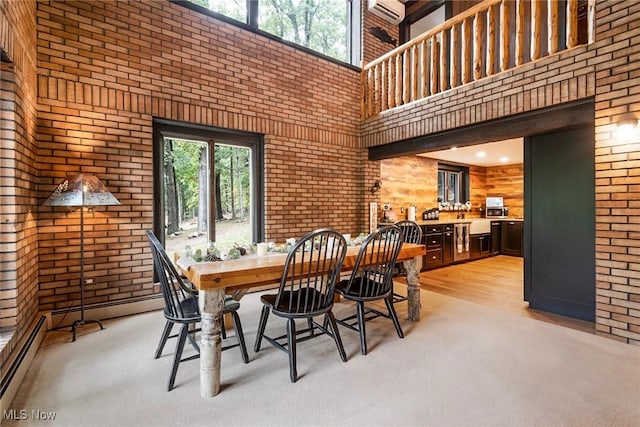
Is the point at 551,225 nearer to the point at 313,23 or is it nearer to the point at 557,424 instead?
the point at 557,424

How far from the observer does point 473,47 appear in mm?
3811

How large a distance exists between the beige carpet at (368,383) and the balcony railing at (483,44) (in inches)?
113

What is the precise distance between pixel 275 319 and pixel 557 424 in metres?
2.30

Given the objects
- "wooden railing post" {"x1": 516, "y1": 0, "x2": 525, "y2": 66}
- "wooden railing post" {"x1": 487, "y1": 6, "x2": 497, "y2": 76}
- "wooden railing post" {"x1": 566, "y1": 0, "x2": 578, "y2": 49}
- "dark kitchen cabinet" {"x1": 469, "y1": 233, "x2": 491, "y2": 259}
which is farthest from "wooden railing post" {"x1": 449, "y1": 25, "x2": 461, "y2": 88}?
"dark kitchen cabinet" {"x1": 469, "y1": 233, "x2": 491, "y2": 259}

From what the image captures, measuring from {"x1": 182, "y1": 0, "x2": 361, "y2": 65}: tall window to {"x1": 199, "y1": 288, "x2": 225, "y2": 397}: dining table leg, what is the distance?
12.6 feet

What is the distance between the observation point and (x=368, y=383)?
1962 millimetres

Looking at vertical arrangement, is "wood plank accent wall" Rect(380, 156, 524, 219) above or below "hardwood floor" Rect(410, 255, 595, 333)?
above

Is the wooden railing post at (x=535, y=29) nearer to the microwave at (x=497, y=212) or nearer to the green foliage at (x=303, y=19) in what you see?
the green foliage at (x=303, y=19)

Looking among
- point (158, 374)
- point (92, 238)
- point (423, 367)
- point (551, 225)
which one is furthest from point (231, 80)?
point (551, 225)

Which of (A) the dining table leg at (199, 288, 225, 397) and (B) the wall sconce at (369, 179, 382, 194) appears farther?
(B) the wall sconce at (369, 179, 382, 194)

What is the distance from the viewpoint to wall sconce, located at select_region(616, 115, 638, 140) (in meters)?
2.44

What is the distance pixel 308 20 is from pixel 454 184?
16.9 feet

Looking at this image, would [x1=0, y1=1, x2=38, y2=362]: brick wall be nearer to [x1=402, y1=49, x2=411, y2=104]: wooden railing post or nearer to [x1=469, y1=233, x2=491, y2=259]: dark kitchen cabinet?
[x1=402, y1=49, x2=411, y2=104]: wooden railing post

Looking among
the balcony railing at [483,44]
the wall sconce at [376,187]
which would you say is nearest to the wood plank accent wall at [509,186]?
the wall sconce at [376,187]
